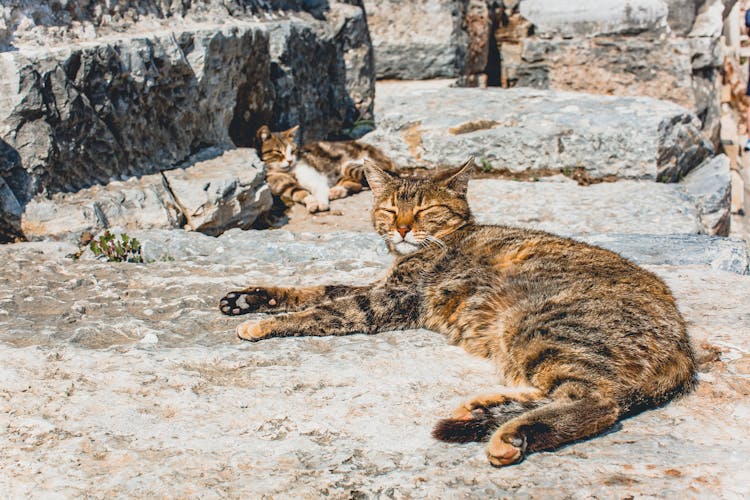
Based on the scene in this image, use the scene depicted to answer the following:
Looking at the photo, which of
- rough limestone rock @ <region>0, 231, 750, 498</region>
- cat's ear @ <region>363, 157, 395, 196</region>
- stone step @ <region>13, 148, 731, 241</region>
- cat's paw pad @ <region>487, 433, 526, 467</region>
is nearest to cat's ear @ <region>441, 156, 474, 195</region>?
cat's ear @ <region>363, 157, 395, 196</region>

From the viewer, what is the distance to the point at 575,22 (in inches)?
408

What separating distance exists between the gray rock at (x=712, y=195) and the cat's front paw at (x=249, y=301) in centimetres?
456

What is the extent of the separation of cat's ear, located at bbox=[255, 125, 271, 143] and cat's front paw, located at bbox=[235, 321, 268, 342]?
4.64m

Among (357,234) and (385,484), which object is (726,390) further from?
(357,234)

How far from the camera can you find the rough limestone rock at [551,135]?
745 cm

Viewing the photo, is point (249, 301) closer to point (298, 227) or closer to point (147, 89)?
point (147, 89)

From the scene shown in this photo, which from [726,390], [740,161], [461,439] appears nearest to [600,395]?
[461,439]

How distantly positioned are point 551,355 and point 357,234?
9.50 ft

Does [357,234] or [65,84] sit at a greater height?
[65,84]

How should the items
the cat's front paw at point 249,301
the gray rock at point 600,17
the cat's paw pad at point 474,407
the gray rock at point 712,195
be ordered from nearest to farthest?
the cat's paw pad at point 474,407 < the cat's front paw at point 249,301 < the gray rock at point 712,195 < the gray rock at point 600,17

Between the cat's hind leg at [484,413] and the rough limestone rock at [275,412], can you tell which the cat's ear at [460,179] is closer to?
the rough limestone rock at [275,412]

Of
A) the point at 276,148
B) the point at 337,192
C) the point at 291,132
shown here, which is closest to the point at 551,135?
the point at 337,192

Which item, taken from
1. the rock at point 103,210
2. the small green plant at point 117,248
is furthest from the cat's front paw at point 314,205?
the small green plant at point 117,248

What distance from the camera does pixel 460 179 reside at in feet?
14.4
